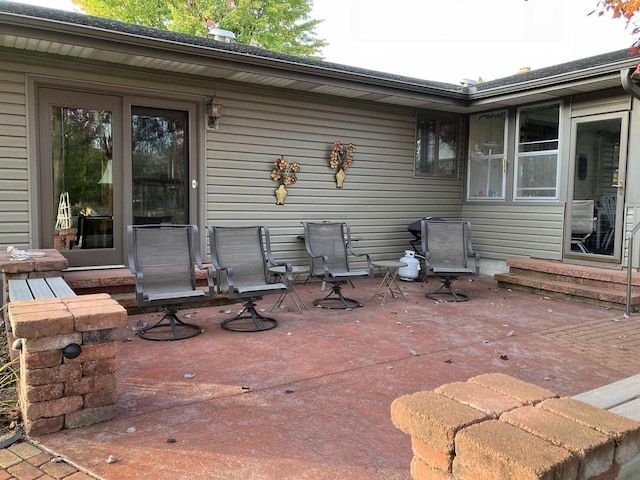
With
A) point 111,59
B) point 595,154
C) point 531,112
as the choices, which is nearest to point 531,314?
point 595,154

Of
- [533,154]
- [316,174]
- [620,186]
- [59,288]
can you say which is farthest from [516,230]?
[59,288]

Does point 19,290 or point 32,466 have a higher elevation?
point 19,290

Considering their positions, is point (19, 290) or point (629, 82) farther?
point (629, 82)

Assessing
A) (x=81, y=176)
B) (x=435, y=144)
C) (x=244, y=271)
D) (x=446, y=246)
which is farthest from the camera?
(x=435, y=144)

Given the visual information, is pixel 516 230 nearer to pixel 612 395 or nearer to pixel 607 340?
pixel 607 340

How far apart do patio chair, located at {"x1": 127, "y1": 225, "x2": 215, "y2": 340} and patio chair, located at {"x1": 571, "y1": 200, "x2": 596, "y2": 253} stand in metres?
5.39

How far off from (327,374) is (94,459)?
1.63 m

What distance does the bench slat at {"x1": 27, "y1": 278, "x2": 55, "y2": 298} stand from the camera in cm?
329

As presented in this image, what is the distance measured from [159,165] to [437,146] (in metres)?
4.83

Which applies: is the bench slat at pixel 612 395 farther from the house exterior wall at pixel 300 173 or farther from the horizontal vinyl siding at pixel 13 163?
the horizontal vinyl siding at pixel 13 163

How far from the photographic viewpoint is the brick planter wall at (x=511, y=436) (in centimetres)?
116

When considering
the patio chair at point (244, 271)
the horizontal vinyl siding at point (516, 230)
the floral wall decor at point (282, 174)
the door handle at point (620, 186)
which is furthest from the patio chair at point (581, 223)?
the patio chair at point (244, 271)

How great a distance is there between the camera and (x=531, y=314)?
5.57 m

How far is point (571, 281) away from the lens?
668 centimetres
